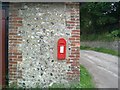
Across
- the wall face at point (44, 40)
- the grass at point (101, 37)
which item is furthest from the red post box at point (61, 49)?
the grass at point (101, 37)

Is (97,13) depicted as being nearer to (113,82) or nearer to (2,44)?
(113,82)

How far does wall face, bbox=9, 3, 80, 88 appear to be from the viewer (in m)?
8.20

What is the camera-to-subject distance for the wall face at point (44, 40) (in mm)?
8203

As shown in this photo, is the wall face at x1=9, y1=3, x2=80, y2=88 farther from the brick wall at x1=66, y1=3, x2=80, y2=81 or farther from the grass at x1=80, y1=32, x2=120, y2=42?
the grass at x1=80, y1=32, x2=120, y2=42

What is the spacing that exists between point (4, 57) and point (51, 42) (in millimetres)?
1365

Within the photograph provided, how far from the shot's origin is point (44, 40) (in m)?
8.22

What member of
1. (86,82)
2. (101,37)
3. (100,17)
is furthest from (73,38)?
(100,17)

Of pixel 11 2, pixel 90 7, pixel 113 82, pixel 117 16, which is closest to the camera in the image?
pixel 11 2

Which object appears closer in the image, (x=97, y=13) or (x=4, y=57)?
(x=4, y=57)

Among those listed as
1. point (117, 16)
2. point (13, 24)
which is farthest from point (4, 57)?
point (117, 16)

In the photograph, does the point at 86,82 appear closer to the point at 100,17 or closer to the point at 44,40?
the point at 44,40

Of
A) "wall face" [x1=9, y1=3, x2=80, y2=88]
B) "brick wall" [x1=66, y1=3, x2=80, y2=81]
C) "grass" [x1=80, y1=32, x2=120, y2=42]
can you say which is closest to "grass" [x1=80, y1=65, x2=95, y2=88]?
"brick wall" [x1=66, y1=3, x2=80, y2=81]

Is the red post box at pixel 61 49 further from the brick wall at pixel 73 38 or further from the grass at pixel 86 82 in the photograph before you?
the grass at pixel 86 82

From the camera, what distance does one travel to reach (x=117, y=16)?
3784 centimetres
